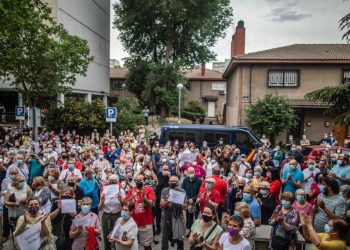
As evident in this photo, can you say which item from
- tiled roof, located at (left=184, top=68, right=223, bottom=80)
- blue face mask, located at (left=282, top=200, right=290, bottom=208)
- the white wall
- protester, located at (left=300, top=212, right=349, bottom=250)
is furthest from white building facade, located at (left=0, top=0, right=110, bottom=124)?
protester, located at (left=300, top=212, right=349, bottom=250)

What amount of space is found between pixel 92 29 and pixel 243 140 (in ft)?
81.5

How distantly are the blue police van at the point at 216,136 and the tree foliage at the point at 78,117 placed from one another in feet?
26.3

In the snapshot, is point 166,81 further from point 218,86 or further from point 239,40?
point 218,86

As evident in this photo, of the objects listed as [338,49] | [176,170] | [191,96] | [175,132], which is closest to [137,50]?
[191,96]

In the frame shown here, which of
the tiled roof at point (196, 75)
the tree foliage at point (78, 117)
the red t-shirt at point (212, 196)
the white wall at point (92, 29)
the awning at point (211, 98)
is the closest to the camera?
the red t-shirt at point (212, 196)

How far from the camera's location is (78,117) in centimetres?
2378

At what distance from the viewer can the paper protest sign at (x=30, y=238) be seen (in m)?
5.84

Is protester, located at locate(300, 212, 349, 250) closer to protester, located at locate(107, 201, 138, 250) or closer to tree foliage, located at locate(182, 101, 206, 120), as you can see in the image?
protester, located at locate(107, 201, 138, 250)

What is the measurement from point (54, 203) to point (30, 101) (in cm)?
1714

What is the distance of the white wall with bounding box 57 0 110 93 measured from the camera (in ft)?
100

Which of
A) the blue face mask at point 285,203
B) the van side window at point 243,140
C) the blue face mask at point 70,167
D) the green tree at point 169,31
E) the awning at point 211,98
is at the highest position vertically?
the green tree at point 169,31

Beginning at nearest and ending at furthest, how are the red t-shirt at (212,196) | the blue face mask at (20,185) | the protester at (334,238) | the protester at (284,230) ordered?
the protester at (334,238) < the protester at (284,230) < the blue face mask at (20,185) < the red t-shirt at (212,196)

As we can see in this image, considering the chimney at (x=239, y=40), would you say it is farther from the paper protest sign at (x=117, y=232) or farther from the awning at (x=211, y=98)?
the paper protest sign at (x=117, y=232)

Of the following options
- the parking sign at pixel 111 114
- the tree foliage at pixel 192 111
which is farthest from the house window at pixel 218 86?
the parking sign at pixel 111 114
